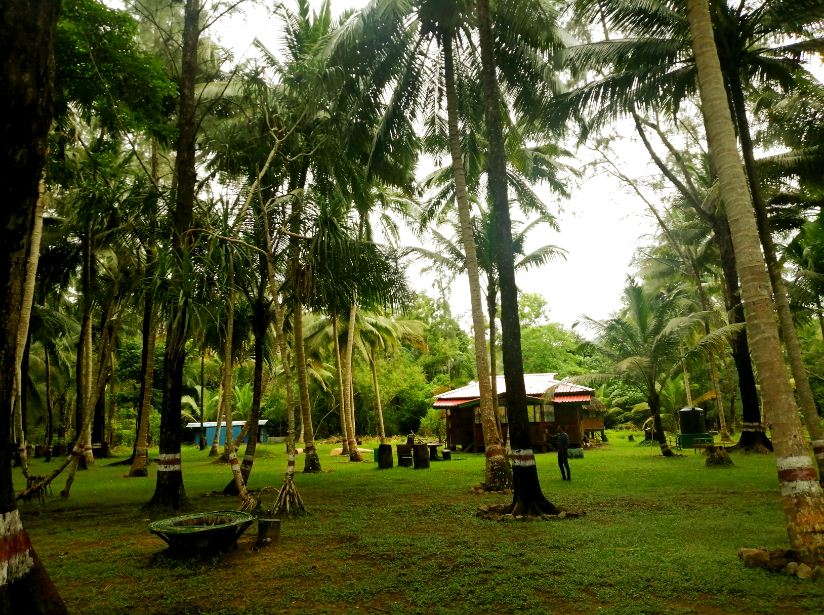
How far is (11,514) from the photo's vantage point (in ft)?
12.7

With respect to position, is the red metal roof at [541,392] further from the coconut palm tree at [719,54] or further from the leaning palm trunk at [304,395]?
the coconut palm tree at [719,54]

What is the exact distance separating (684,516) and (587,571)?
3580mm

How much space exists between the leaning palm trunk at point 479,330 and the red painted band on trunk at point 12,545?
8.74m

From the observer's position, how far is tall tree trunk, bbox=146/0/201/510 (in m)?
8.74

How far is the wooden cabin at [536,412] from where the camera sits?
22.5 m

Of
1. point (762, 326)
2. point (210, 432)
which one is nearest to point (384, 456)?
point (762, 326)

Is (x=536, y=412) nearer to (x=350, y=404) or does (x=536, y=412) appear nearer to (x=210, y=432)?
(x=350, y=404)

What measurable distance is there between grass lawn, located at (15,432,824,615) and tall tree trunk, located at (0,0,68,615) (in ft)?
3.88

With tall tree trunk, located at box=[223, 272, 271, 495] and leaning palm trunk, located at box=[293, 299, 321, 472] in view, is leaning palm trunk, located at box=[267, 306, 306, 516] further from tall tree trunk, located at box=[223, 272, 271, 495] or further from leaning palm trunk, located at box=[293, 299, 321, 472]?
leaning palm trunk, located at box=[293, 299, 321, 472]

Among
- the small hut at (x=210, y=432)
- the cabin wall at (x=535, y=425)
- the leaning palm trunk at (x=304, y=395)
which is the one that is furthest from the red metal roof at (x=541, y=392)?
the small hut at (x=210, y=432)

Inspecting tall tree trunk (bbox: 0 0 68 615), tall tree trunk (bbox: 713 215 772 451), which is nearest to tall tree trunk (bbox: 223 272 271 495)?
tall tree trunk (bbox: 0 0 68 615)

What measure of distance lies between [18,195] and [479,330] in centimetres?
941

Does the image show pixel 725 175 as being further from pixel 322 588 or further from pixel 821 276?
pixel 821 276

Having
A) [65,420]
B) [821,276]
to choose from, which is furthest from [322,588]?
[65,420]
